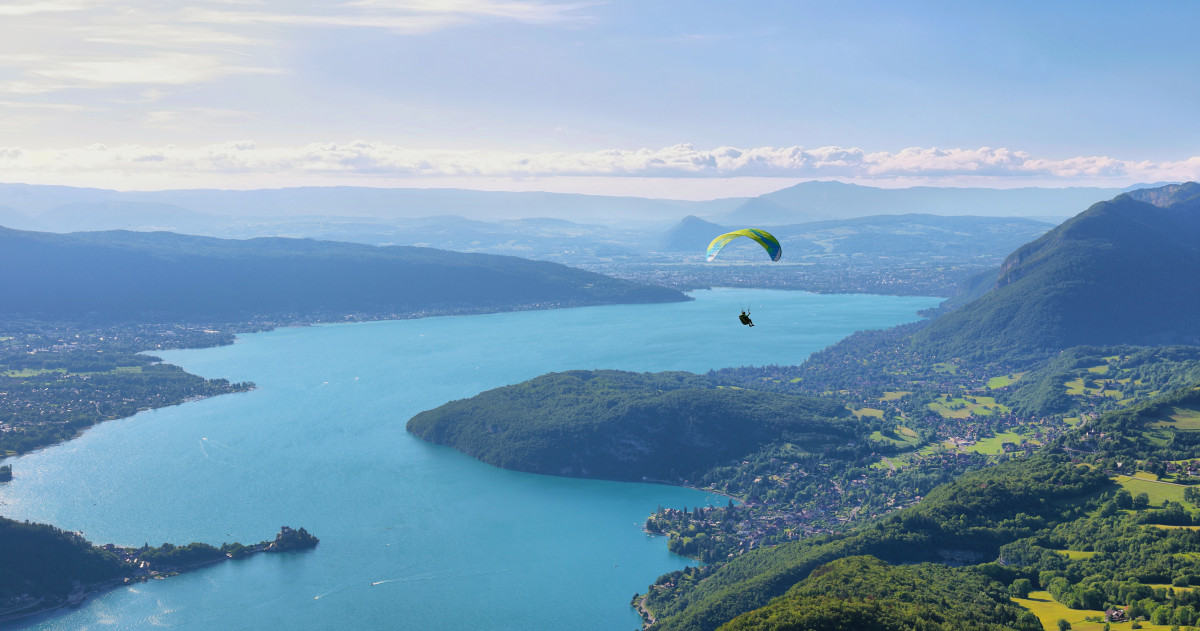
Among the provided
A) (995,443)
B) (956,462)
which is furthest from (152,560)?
(995,443)

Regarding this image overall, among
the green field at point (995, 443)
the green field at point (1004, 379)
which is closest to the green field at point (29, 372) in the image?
the green field at point (995, 443)

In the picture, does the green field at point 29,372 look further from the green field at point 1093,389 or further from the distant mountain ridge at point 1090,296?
the green field at point 1093,389

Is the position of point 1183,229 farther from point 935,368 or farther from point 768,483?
point 768,483

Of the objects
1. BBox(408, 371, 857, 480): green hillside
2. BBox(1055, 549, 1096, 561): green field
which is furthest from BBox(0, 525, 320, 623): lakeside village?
BBox(1055, 549, 1096, 561): green field

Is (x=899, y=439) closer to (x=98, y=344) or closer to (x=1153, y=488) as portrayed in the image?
(x=1153, y=488)

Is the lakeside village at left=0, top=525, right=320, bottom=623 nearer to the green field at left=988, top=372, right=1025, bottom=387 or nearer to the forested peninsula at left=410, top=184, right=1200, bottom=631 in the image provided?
the forested peninsula at left=410, top=184, right=1200, bottom=631
